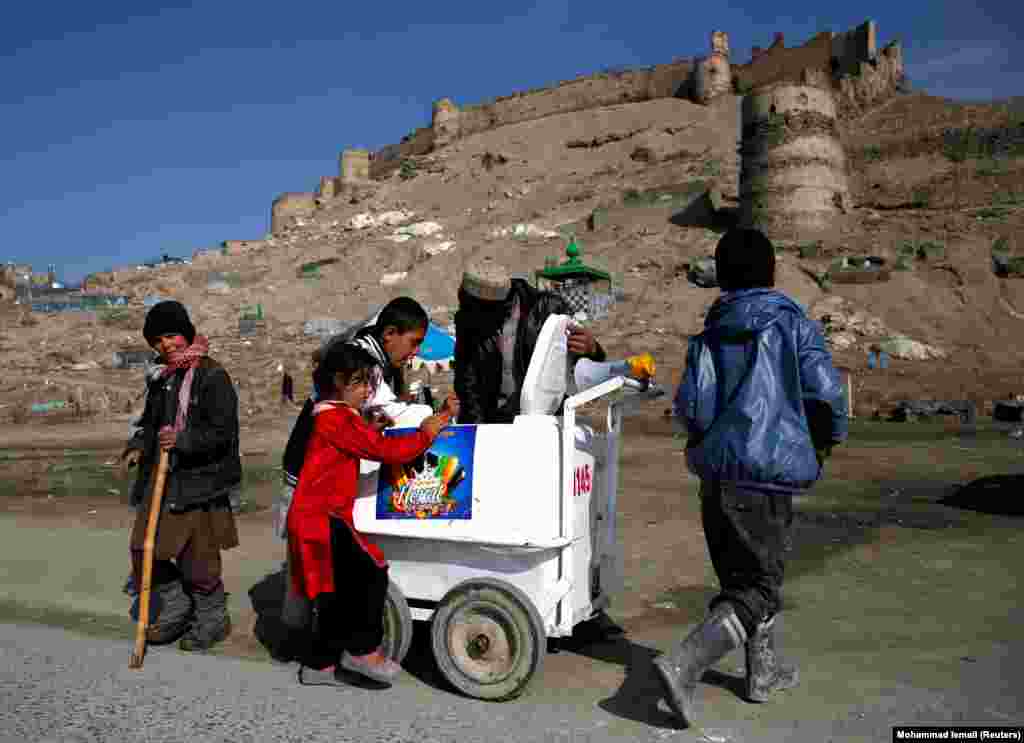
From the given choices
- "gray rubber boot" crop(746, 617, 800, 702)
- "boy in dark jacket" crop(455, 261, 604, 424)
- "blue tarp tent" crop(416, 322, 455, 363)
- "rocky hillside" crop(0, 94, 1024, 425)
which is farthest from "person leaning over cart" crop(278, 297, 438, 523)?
"rocky hillside" crop(0, 94, 1024, 425)

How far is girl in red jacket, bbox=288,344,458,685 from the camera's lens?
3430 mm

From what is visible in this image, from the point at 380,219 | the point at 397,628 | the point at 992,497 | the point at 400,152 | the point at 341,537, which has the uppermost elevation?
the point at 400,152

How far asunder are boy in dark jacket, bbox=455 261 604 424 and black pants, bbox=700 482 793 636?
43.4 inches

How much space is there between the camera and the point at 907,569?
5.25m

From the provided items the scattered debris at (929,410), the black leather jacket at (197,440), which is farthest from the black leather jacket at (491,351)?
the scattered debris at (929,410)

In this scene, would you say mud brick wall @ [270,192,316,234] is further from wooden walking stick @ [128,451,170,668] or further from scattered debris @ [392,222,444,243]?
wooden walking stick @ [128,451,170,668]

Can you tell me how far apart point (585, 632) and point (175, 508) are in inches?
82.5

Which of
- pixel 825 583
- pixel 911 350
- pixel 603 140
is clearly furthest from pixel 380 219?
pixel 825 583

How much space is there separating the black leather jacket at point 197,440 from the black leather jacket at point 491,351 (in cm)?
113

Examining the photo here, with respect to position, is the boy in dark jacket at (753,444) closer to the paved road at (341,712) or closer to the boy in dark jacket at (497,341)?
the paved road at (341,712)

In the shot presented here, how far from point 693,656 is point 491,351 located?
5.68ft

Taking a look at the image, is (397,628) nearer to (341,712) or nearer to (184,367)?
(341,712)

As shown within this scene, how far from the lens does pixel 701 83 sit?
2589 inches

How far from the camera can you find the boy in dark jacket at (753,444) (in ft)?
10.1
